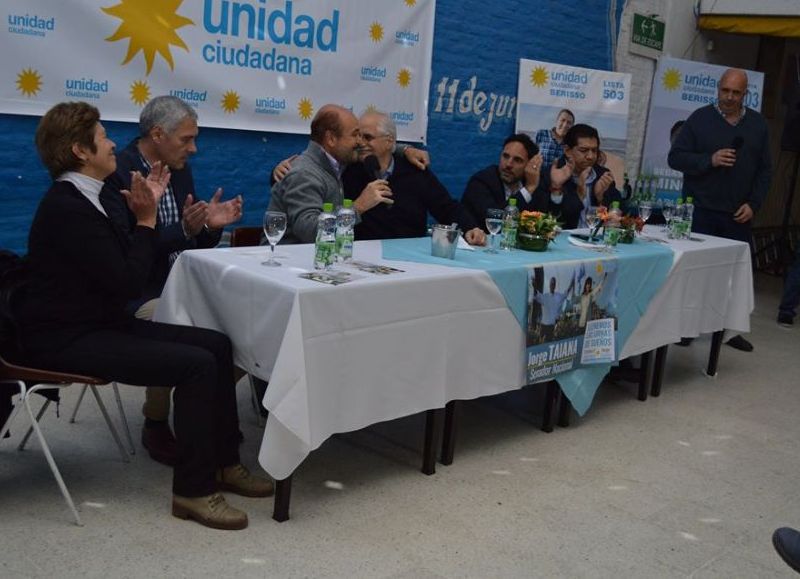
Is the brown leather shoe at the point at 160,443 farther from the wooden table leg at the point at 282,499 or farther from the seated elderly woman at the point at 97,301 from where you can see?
the wooden table leg at the point at 282,499

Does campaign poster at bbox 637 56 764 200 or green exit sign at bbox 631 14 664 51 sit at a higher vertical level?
green exit sign at bbox 631 14 664 51

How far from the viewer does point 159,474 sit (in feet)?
9.44

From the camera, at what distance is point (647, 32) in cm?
780

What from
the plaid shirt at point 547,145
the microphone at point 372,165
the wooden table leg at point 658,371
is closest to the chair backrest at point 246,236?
the microphone at point 372,165

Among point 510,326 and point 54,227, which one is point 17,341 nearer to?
point 54,227

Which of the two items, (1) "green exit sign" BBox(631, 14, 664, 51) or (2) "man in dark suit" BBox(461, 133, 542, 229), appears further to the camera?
(1) "green exit sign" BBox(631, 14, 664, 51)

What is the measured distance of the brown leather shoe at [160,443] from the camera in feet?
9.70

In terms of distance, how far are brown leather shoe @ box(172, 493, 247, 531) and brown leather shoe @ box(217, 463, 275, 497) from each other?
0.67 ft

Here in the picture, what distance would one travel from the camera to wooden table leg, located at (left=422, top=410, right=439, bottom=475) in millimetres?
3047

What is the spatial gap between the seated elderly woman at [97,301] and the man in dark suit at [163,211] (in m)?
0.46

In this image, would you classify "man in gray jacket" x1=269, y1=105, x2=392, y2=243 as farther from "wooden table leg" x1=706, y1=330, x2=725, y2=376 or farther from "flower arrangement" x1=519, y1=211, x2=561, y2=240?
"wooden table leg" x1=706, y1=330, x2=725, y2=376

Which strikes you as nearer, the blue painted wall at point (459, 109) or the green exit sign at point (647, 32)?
the blue painted wall at point (459, 109)

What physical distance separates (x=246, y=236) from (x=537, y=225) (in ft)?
4.11

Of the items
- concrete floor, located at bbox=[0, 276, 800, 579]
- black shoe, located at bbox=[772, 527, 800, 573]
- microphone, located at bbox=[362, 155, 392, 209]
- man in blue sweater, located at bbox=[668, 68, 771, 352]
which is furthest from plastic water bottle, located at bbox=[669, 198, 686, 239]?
black shoe, located at bbox=[772, 527, 800, 573]
